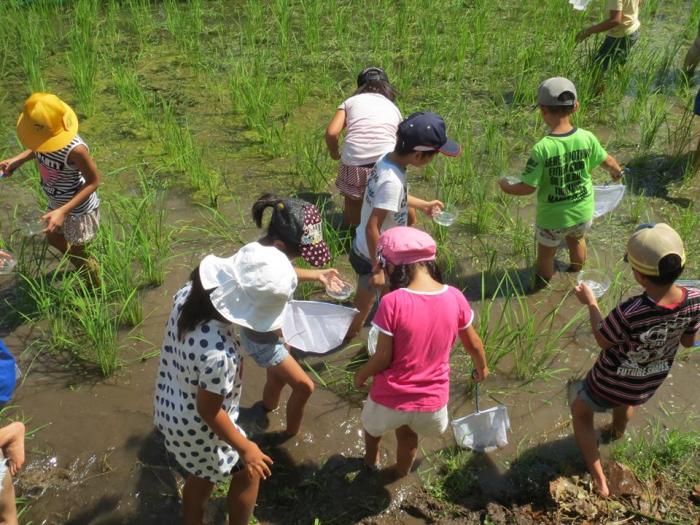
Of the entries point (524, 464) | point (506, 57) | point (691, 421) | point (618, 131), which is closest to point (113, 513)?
point (524, 464)

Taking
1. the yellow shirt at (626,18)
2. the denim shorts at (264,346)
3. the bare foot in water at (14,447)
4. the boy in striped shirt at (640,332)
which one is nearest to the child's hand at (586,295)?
the boy in striped shirt at (640,332)

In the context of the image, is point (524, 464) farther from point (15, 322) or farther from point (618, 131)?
point (618, 131)

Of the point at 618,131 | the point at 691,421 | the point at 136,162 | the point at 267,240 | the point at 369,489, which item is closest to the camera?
the point at 267,240

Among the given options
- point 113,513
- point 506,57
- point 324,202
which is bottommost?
point 113,513

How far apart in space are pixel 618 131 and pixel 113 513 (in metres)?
4.05

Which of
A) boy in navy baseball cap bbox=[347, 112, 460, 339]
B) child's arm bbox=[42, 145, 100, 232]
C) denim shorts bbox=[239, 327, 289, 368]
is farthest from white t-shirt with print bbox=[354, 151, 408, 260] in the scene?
child's arm bbox=[42, 145, 100, 232]

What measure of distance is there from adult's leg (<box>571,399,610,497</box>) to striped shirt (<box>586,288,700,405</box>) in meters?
0.10

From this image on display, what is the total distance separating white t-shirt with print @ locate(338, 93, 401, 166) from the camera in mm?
3490

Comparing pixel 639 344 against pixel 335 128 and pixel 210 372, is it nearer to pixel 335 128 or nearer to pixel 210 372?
pixel 210 372

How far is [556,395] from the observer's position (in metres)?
2.95

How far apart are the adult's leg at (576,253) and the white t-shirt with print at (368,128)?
1.07 metres

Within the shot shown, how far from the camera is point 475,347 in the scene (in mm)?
2305

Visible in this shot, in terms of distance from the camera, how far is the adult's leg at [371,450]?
2.49m

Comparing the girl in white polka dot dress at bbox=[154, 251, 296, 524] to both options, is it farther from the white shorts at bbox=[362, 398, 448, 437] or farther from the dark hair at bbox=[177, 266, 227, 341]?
the white shorts at bbox=[362, 398, 448, 437]
